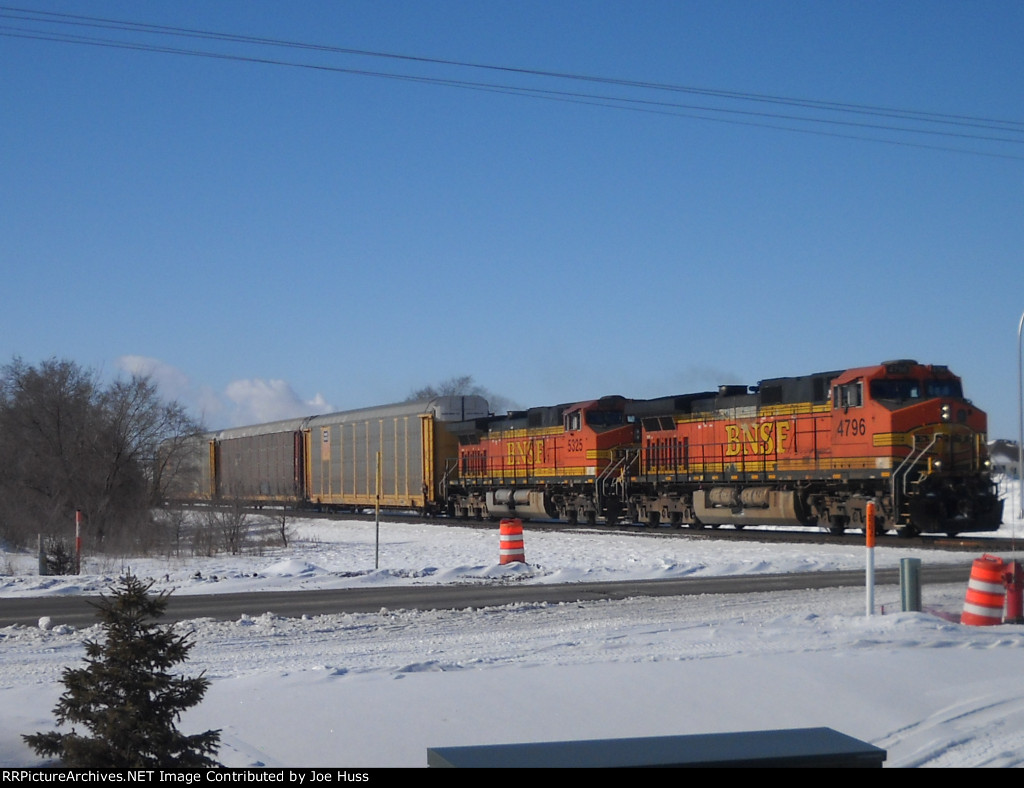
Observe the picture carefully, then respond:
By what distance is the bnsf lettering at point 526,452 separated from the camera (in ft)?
122

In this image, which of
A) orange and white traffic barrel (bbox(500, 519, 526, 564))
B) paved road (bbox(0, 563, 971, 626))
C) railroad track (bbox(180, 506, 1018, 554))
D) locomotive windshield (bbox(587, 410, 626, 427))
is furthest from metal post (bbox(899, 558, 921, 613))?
locomotive windshield (bbox(587, 410, 626, 427))

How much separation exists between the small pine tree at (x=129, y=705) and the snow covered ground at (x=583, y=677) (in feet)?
4.12

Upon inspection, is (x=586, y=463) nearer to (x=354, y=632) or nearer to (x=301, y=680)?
(x=354, y=632)

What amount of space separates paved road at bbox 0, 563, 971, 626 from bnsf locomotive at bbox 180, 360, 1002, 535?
22.7 ft

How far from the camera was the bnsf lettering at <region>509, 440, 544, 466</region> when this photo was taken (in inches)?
1460

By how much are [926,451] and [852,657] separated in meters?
15.8

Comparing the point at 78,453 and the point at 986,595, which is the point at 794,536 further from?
the point at 78,453

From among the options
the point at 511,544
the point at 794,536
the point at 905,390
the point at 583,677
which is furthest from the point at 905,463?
the point at 583,677

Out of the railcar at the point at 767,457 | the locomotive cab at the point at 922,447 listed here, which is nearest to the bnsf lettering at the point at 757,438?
the railcar at the point at 767,457

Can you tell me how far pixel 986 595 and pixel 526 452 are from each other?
87.0ft

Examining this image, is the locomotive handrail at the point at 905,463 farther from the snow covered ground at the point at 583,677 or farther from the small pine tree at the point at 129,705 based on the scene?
the small pine tree at the point at 129,705

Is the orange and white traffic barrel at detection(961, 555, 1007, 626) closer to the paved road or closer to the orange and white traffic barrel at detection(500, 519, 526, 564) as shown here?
the paved road

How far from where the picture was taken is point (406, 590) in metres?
16.0
